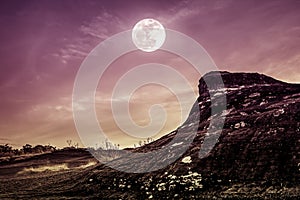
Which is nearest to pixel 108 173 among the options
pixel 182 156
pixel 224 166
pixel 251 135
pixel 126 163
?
pixel 126 163

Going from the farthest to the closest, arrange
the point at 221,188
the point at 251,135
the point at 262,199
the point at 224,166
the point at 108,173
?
the point at 108,173, the point at 251,135, the point at 224,166, the point at 221,188, the point at 262,199

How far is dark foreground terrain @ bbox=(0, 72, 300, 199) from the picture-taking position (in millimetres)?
24266

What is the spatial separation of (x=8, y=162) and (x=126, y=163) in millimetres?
63294

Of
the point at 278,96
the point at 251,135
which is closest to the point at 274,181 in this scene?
the point at 251,135

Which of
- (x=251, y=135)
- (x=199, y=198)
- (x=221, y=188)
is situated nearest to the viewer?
(x=199, y=198)

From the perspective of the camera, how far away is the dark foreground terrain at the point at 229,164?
24.3 meters

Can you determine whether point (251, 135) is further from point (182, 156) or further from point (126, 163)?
point (126, 163)

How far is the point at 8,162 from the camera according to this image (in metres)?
88.2

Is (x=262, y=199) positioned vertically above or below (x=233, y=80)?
below

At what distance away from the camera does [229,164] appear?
92.1 ft

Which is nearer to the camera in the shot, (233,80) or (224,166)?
(224,166)

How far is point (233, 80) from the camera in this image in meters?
45.8

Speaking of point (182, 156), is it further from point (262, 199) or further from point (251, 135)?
point (262, 199)

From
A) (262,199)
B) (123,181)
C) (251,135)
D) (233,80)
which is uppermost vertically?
(233,80)
